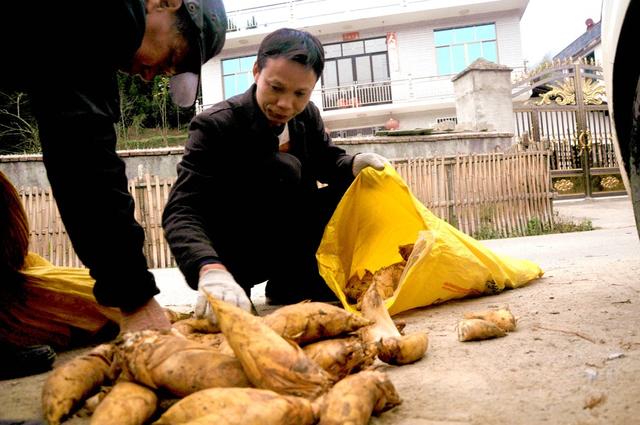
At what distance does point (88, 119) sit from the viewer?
1443 millimetres

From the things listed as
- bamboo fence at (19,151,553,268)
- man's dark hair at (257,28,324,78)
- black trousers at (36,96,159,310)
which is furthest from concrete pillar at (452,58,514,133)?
black trousers at (36,96,159,310)

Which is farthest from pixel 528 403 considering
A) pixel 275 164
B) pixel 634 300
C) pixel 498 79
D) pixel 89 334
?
pixel 498 79

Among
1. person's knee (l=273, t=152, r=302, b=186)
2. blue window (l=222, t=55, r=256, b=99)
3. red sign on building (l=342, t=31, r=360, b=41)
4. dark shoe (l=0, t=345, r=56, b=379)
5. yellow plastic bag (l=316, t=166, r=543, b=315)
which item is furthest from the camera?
blue window (l=222, t=55, r=256, b=99)

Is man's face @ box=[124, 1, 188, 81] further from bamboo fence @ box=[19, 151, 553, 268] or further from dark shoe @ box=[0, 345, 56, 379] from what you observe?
bamboo fence @ box=[19, 151, 553, 268]

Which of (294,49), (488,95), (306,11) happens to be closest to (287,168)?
(294,49)

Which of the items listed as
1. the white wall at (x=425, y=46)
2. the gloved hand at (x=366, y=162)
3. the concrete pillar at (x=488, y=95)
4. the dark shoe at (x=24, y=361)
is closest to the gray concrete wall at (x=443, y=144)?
the concrete pillar at (x=488, y=95)

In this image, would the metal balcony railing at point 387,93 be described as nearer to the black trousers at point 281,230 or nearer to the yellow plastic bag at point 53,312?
the black trousers at point 281,230

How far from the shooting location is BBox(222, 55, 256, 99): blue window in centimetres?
2072

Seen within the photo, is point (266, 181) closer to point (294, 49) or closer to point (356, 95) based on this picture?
point (294, 49)

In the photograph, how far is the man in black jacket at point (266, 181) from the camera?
2453mm

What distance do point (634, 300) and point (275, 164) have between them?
1.80 m

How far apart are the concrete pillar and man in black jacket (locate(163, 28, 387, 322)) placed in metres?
7.68

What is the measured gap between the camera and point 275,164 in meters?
2.72

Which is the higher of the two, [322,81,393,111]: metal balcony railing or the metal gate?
[322,81,393,111]: metal balcony railing
